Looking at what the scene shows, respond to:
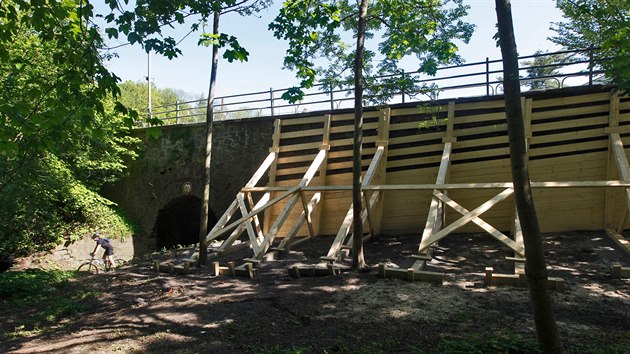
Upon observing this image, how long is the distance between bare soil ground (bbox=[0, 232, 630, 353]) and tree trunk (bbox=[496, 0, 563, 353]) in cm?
59

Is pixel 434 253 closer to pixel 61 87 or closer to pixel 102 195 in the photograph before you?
pixel 61 87

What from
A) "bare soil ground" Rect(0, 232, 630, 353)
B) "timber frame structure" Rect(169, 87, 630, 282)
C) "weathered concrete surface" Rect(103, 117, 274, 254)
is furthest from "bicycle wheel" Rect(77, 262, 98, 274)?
"timber frame structure" Rect(169, 87, 630, 282)

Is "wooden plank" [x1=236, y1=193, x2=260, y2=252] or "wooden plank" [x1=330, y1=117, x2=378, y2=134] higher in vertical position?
"wooden plank" [x1=330, y1=117, x2=378, y2=134]

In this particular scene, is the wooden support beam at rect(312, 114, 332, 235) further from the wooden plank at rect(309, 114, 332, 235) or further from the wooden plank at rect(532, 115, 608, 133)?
the wooden plank at rect(532, 115, 608, 133)

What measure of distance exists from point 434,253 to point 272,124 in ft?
21.4

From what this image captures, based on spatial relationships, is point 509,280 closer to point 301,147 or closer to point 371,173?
point 371,173

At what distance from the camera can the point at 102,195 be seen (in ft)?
54.5

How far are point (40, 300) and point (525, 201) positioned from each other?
9.21 metres

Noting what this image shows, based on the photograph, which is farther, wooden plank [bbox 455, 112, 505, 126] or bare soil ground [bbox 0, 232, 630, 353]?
wooden plank [bbox 455, 112, 505, 126]

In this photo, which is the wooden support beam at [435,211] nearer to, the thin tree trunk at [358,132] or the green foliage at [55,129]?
the thin tree trunk at [358,132]

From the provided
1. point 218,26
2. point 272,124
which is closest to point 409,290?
point 218,26

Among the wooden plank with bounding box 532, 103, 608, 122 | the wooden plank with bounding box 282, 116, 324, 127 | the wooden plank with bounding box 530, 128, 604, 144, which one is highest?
the wooden plank with bounding box 282, 116, 324, 127

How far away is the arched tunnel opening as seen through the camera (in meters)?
15.6

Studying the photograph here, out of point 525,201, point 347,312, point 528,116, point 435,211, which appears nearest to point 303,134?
point 435,211
